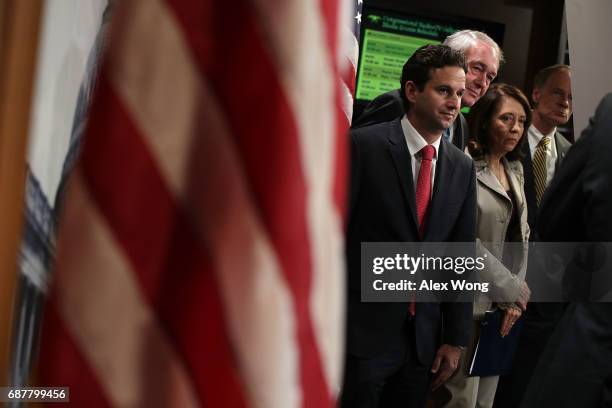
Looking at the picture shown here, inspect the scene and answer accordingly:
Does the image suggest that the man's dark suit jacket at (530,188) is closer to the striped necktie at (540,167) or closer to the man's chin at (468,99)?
the striped necktie at (540,167)

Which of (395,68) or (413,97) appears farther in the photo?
(395,68)

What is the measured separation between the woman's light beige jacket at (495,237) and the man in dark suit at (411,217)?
0.30 metres

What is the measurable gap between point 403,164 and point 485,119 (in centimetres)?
78

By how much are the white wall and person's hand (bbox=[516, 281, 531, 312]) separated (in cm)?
62

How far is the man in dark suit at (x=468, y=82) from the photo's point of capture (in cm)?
273

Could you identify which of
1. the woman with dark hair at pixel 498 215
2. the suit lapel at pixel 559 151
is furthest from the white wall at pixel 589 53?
the suit lapel at pixel 559 151

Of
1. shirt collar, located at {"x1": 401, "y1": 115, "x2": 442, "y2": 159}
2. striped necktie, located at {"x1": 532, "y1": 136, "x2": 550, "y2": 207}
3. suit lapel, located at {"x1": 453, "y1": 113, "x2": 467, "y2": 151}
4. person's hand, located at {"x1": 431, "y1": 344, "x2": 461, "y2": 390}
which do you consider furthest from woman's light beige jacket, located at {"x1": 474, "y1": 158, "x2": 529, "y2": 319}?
shirt collar, located at {"x1": 401, "y1": 115, "x2": 442, "y2": 159}

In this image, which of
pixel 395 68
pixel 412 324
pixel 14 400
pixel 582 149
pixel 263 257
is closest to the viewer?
pixel 263 257

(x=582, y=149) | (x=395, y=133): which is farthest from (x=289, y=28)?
(x=395, y=133)

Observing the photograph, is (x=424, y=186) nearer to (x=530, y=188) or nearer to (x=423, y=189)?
(x=423, y=189)

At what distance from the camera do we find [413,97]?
7.84ft

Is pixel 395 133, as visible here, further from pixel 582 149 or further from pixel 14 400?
pixel 14 400

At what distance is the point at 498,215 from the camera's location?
2699mm

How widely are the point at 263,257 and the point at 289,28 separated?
218mm
